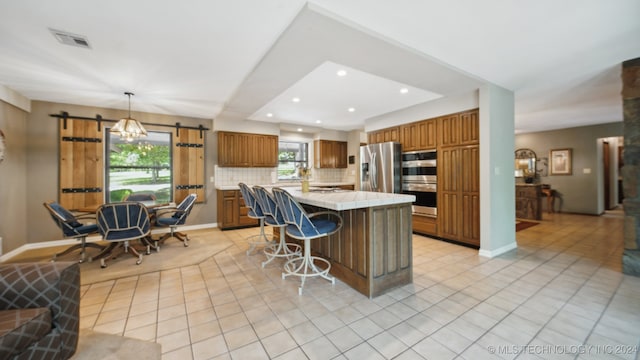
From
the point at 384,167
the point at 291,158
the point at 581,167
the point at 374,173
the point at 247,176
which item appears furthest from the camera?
the point at 291,158

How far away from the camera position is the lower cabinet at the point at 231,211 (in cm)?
527

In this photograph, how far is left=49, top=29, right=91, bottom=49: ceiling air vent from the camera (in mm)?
2299

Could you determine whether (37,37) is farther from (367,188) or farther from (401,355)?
(367,188)

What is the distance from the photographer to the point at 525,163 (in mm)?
7828

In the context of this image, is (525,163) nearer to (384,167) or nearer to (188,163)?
(384,167)

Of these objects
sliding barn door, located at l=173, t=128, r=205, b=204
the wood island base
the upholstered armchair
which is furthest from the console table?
the upholstered armchair

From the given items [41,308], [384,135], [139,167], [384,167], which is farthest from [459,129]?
[139,167]

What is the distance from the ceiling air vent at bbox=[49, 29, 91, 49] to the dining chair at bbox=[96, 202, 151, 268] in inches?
71.2

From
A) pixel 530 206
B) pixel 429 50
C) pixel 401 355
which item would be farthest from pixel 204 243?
pixel 530 206

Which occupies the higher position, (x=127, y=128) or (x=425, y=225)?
(x=127, y=128)

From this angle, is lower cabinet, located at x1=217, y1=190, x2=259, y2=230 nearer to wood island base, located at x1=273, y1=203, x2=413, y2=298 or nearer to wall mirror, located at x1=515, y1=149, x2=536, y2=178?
Result: wood island base, located at x1=273, y1=203, x2=413, y2=298

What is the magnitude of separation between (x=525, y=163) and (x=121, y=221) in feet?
33.7

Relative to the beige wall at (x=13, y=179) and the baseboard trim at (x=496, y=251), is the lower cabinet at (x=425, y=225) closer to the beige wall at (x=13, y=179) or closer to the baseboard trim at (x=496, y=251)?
the baseboard trim at (x=496, y=251)

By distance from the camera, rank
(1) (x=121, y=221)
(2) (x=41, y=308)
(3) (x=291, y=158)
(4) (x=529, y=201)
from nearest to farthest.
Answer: (2) (x=41, y=308) < (1) (x=121, y=221) < (4) (x=529, y=201) < (3) (x=291, y=158)
